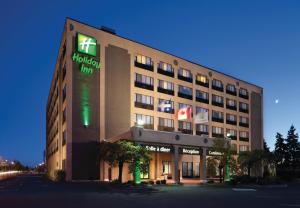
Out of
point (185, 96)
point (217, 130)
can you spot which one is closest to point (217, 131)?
point (217, 130)

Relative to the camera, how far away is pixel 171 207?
21.8 metres

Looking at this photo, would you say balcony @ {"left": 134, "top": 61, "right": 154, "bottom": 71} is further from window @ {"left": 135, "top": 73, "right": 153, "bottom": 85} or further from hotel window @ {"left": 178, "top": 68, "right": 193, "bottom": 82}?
hotel window @ {"left": 178, "top": 68, "right": 193, "bottom": 82}

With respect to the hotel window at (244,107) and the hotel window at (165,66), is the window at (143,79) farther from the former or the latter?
the hotel window at (244,107)

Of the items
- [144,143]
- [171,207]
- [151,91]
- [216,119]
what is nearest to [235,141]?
[216,119]

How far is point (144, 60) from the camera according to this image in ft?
211

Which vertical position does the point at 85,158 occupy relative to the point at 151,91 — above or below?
below

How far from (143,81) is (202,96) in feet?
61.4

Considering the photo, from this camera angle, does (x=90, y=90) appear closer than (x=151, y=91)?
Yes

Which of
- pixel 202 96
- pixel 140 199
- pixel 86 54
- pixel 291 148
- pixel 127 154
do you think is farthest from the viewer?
pixel 291 148

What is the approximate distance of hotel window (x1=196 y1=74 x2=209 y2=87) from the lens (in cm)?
7646

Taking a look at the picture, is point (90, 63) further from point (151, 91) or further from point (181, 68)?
point (181, 68)

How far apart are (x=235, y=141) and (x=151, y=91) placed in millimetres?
31535

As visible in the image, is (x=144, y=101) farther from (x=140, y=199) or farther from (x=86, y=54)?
(x=140, y=199)

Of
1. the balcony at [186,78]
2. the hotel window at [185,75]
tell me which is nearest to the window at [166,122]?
the balcony at [186,78]
